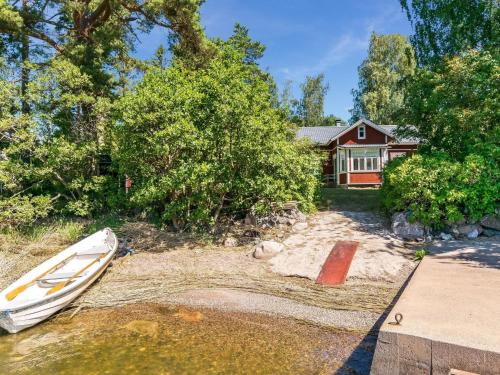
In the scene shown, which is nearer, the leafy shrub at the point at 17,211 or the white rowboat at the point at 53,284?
the white rowboat at the point at 53,284

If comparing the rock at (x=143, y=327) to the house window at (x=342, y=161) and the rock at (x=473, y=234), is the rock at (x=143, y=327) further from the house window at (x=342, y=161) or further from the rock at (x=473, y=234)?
the house window at (x=342, y=161)

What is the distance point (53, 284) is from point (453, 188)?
10252mm

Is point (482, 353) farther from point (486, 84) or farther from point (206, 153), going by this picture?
point (486, 84)

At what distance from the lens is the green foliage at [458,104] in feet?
32.0

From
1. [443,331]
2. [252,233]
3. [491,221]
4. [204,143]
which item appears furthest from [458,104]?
[443,331]

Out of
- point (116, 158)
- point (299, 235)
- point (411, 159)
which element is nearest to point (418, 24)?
point (411, 159)

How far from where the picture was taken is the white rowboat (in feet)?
18.9

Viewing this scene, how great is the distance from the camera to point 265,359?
4.70 m

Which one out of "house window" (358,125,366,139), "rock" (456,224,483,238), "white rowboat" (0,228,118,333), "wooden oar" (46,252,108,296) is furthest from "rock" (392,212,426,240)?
"house window" (358,125,366,139)

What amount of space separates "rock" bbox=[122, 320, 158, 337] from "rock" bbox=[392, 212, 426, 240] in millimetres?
7247

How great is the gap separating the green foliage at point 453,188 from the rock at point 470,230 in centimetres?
26

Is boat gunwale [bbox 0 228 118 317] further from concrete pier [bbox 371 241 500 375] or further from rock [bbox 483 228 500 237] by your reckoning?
rock [bbox 483 228 500 237]

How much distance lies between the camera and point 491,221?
8.95 meters

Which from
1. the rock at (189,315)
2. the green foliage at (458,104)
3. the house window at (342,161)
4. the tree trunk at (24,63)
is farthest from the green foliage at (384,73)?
the rock at (189,315)
